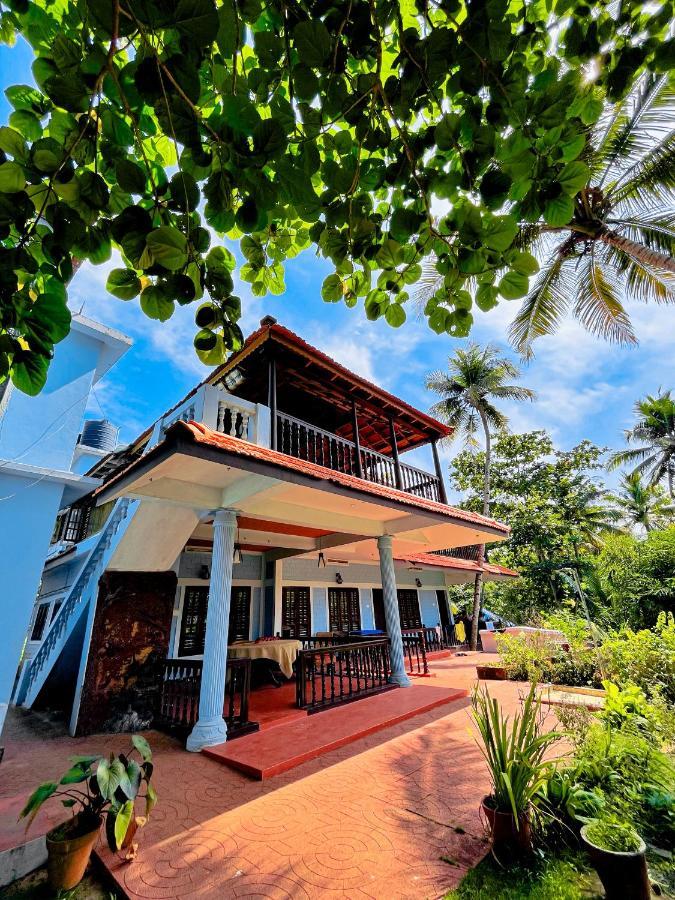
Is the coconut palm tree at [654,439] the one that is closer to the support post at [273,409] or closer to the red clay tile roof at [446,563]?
the red clay tile roof at [446,563]

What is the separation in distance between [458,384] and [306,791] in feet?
56.7

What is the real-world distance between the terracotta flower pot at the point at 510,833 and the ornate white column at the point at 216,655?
3524 millimetres

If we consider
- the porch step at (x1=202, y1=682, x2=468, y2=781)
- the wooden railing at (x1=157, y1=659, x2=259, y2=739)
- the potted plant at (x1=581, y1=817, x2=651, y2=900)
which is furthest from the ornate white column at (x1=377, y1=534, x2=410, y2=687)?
the potted plant at (x1=581, y1=817, x2=651, y2=900)

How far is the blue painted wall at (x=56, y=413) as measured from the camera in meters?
5.52

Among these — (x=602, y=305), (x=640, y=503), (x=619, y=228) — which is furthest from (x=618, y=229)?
(x=640, y=503)

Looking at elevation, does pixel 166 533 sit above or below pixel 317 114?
below

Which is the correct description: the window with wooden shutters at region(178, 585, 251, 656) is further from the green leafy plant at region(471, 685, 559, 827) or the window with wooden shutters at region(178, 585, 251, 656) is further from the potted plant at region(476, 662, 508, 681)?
the green leafy plant at region(471, 685, 559, 827)

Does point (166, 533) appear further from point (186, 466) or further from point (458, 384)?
point (458, 384)

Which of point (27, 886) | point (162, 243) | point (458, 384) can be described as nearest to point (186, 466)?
point (27, 886)

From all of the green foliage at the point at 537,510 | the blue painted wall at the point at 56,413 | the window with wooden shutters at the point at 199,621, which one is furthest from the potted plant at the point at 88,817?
the green foliage at the point at 537,510

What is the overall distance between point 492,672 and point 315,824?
662 centimetres

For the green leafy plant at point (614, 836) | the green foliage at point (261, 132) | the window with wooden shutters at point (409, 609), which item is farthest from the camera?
the window with wooden shutters at point (409, 609)

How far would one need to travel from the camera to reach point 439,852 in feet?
8.41

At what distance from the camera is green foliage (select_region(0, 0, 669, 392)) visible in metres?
1.06
